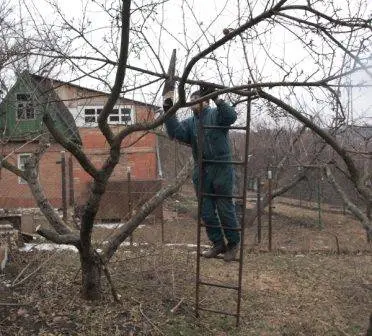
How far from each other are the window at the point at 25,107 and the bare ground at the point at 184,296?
1809 millimetres

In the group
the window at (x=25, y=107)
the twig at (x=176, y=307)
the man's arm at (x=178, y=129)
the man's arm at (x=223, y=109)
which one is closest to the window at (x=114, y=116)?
the window at (x=25, y=107)

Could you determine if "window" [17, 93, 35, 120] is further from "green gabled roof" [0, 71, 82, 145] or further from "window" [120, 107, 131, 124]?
"window" [120, 107, 131, 124]

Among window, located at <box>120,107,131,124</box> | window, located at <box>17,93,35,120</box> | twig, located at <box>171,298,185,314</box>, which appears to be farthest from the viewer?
window, located at <box>120,107,131,124</box>

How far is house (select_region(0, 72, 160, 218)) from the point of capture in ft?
17.7

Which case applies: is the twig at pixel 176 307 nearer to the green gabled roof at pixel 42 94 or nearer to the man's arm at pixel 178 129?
the man's arm at pixel 178 129

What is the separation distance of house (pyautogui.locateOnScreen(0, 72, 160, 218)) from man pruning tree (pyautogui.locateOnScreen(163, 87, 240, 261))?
1.60 ft

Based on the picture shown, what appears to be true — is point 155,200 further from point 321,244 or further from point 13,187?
point 13,187

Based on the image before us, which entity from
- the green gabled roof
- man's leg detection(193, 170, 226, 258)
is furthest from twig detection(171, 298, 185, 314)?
the green gabled roof

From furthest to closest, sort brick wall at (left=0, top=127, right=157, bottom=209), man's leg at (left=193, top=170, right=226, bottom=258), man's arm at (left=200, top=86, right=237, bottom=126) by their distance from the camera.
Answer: brick wall at (left=0, top=127, right=157, bottom=209) → man's leg at (left=193, top=170, right=226, bottom=258) → man's arm at (left=200, top=86, right=237, bottom=126)

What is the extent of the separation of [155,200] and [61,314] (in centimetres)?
169

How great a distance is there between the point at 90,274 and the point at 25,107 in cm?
Answer: 186

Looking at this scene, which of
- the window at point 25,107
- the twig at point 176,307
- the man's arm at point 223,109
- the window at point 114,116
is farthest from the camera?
the window at point 114,116

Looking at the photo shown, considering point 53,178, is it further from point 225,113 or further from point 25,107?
point 225,113

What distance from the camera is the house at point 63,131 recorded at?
213 inches
